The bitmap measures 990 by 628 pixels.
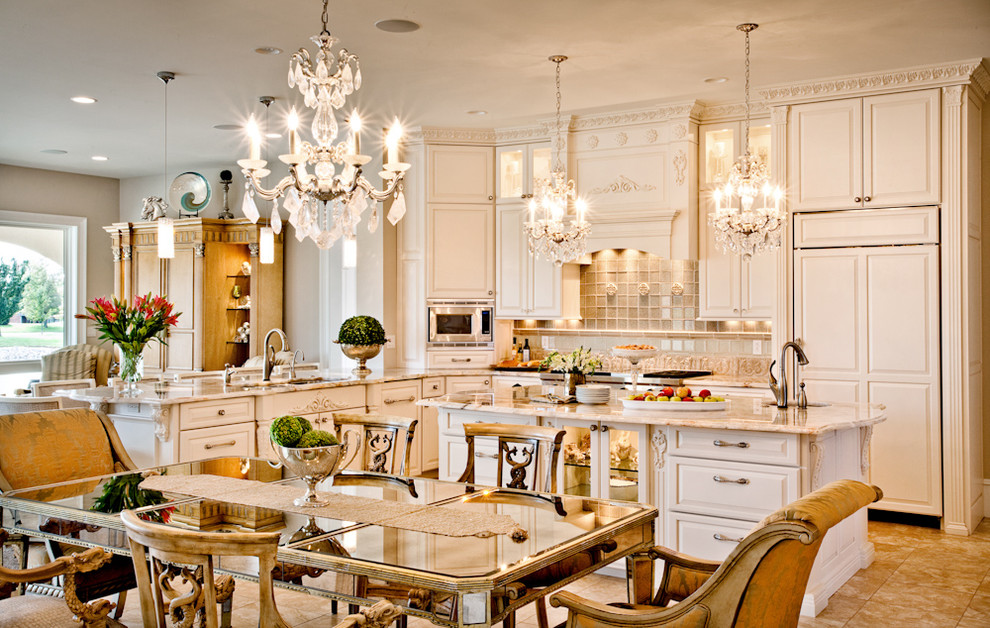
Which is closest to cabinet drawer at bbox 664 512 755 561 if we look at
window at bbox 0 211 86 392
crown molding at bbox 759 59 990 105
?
crown molding at bbox 759 59 990 105

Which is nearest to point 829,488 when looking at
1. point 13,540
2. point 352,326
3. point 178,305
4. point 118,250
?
point 13,540

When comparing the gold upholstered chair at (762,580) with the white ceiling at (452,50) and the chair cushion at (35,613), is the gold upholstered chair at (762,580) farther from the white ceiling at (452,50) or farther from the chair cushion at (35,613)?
the white ceiling at (452,50)

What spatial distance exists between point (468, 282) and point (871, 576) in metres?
3.89

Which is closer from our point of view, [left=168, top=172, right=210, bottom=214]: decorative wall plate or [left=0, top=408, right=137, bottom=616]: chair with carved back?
[left=0, top=408, right=137, bottom=616]: chair with carved back

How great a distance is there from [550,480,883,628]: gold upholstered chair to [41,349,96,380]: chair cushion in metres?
7.00

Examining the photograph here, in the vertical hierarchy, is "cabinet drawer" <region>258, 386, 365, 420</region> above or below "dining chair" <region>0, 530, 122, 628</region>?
above

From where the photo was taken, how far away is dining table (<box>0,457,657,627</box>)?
6.18 feet

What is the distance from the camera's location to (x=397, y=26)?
4.52 metres

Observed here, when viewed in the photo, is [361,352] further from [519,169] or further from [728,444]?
[728,444]

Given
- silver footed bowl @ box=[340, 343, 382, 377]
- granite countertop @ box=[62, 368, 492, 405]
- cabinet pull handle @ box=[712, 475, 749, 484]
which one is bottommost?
cabinet pull handle @ box=[712, 475, 749, 484]

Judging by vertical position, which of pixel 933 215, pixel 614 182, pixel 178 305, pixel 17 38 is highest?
pixel 17 38

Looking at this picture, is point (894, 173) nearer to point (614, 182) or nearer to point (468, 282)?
point (614, 182)

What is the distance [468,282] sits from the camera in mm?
7137

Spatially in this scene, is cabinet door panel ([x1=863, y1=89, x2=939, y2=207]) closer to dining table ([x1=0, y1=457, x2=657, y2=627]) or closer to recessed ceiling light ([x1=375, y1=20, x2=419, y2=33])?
recessed ceiling light ([x1=375, y1=20, x2=419, y2=33])
